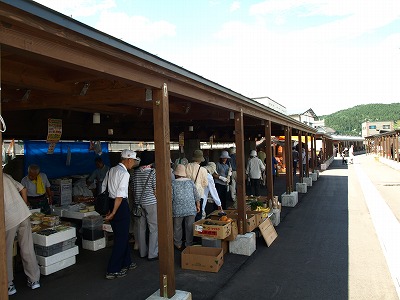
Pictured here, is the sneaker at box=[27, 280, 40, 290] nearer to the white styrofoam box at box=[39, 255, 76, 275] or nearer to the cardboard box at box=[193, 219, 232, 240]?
the white styrofoam box at box=[39, 255, 76, 275]

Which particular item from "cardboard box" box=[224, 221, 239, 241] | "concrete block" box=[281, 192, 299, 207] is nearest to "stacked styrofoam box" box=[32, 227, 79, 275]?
"cardboard box" box=[224, 221, 239, 241]

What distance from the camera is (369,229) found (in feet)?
24.6

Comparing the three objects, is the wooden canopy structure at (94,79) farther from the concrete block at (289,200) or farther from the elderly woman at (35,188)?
the concrete block at (289,200)

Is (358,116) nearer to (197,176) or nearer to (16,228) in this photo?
(197,176)

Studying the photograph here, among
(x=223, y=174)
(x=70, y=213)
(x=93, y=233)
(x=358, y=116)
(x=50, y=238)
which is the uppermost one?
(x=358, y=116)

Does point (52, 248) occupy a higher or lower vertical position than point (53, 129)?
lower

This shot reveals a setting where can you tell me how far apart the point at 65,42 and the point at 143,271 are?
12.4 ft

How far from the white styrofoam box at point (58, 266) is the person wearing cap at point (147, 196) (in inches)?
46.8

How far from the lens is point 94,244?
20.5 feet

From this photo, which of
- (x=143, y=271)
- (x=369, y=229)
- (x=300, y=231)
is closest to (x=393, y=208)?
(x=369, y=229)

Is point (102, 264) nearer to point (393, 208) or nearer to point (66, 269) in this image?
point (66, 269)

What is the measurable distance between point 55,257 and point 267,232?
3.99m

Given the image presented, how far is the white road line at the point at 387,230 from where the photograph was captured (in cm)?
520

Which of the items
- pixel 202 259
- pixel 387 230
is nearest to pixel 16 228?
pixel 202 259
